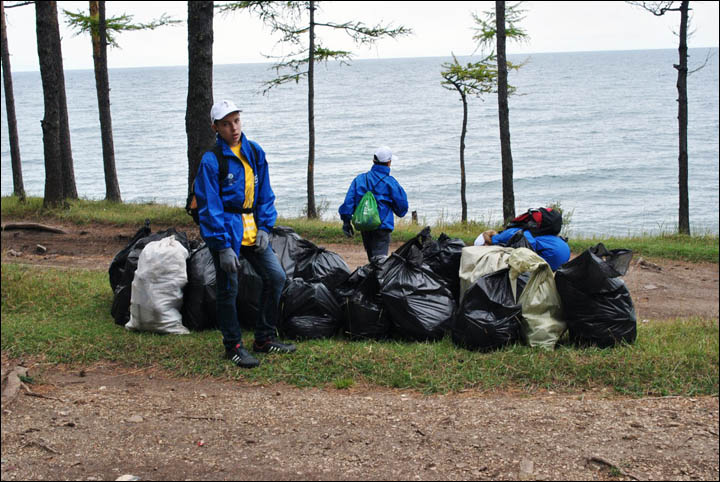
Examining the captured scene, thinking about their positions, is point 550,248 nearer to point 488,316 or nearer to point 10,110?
point 488,316

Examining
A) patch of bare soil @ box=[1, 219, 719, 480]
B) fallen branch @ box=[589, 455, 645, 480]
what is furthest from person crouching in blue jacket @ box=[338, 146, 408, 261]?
fallen branch @ box=[589, 455, 645, 480]

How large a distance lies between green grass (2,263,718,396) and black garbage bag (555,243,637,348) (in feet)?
0.53

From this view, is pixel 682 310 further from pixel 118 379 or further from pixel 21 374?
pixel 21 374

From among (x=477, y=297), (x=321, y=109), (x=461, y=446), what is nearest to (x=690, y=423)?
(x=461, y=446)

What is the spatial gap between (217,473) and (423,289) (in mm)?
2765

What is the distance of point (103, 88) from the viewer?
1711 cm

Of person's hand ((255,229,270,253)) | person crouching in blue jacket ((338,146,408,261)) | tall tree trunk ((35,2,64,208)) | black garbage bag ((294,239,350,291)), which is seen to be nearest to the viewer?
person's hand ((255,229,270,253))

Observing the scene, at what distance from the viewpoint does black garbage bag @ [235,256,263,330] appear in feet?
20.1

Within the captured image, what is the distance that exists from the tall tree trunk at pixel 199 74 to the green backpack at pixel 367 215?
313 cm

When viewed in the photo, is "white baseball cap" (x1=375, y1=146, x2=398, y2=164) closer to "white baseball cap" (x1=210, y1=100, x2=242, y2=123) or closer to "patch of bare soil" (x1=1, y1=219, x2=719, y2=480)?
"white baseball cap" (x1=210, y1=100, x2=242, y2=123)

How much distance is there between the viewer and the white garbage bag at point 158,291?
635cm

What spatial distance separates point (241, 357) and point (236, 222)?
109cm

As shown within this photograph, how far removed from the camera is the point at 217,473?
402 cm

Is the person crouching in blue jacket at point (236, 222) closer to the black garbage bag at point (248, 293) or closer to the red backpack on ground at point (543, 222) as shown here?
the black garbage bag at point (248, 293)
